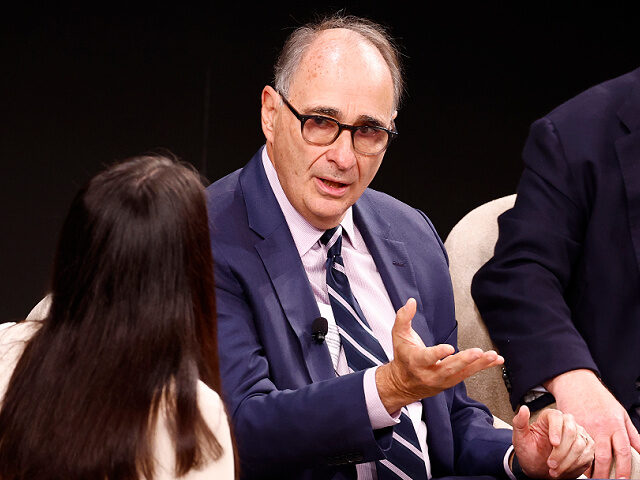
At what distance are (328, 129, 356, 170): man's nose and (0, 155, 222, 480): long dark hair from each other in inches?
33.3

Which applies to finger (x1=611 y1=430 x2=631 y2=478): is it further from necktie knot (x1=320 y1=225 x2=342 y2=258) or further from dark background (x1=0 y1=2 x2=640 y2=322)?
dark background (x1=0 y1=2 x2=640 y2=322)

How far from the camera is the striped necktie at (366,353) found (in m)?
2.17

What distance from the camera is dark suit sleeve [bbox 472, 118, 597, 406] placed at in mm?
2459

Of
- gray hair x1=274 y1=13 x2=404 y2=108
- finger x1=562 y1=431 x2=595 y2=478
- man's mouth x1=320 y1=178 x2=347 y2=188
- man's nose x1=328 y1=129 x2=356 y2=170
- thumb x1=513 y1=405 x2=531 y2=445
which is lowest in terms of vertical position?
finger x1=562 y1=431 x2=595 y2=478

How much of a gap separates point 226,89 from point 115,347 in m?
2.37

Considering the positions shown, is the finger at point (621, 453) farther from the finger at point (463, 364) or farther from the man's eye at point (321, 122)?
the man's eye at point (321, 122)

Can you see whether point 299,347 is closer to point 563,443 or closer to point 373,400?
point 373,400

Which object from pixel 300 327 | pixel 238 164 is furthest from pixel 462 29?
pixel 300 327

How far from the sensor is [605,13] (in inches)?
155

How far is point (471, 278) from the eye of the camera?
272cm

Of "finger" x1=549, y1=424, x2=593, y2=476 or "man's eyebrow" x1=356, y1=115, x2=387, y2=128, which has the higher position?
"man's eyebrow" x1=356, y1=115, x2=387, y2=128

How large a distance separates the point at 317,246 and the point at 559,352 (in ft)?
2.08

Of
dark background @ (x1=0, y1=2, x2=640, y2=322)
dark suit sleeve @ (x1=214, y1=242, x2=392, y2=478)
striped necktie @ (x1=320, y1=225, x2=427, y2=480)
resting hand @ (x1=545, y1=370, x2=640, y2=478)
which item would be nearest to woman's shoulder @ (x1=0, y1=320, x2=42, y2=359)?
dark suit sleeve @ (x1=214, y1=242, x2=392, y2=478)

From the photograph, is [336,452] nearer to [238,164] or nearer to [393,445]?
[393,445]
